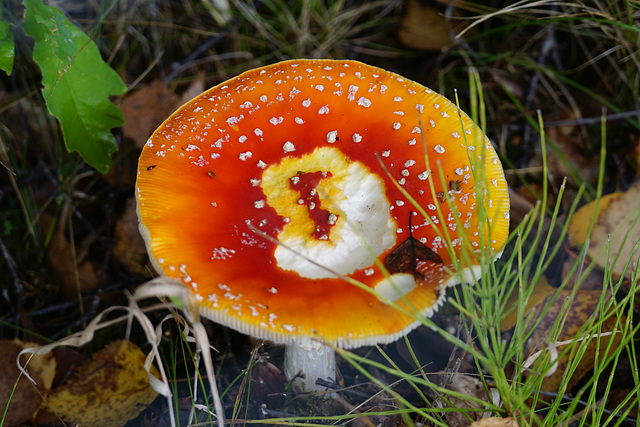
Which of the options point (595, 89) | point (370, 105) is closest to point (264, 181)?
point (370, 105)

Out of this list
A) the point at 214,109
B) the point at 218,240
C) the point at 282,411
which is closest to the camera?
the point at 218,240

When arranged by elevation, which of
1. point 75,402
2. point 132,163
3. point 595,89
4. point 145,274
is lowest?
point 75,402

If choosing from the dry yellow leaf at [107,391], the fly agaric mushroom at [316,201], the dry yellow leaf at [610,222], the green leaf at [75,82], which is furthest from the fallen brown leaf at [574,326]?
the green leaf at [75,82]

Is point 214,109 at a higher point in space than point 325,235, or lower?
higher

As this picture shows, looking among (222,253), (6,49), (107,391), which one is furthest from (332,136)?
(107,391)

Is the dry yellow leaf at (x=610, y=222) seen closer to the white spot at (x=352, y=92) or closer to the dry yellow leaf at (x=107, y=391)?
the white spot at (x=352, y=92)

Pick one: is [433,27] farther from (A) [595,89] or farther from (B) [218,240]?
(B) [218,240]
